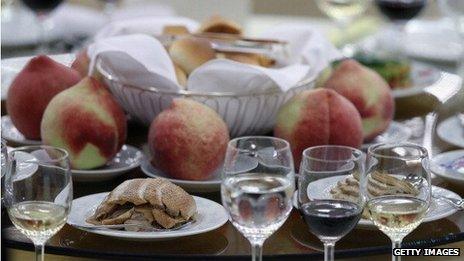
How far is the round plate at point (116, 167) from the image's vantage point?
1.60 m

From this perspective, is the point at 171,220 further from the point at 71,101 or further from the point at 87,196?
the point at 71,101

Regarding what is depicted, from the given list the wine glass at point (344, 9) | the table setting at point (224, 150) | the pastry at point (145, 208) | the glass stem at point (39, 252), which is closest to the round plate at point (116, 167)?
the table setting at point (224, 150)

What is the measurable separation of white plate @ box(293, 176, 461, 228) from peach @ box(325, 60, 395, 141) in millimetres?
281

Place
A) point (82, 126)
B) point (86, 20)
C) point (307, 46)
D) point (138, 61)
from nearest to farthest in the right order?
point (82, 126) → point (138, 61) → point (307, 46) → point (86, 20)

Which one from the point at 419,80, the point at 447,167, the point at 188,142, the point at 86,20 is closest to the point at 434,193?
the point at 447,167

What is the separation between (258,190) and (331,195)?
87mm

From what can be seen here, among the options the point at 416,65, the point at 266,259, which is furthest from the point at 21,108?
the point at 416,65

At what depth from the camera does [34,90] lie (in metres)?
1.74

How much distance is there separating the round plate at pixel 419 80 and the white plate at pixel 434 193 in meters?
0.55

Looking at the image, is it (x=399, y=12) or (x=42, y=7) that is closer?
(x=399, y=12)

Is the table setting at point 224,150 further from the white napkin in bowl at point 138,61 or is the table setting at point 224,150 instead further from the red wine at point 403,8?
the red wine at point 403,8

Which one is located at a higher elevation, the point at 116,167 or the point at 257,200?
the point at 257,200

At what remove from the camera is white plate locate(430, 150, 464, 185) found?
1591 millimetres

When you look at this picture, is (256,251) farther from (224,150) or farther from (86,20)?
(86,20)
